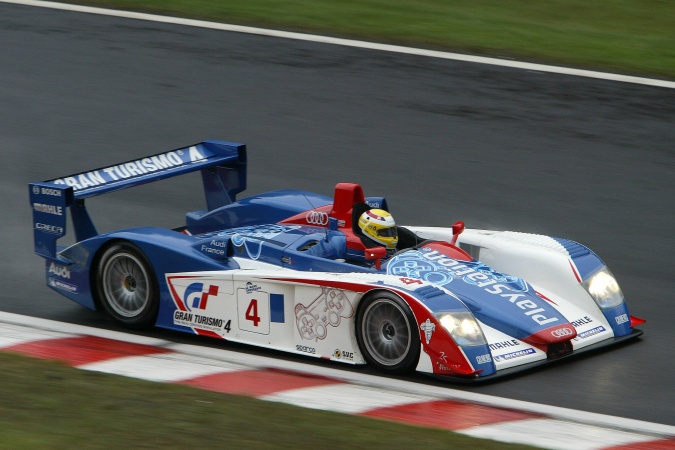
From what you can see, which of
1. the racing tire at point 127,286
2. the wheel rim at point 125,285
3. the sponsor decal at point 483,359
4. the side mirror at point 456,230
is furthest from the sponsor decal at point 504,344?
the wheel rim at point 125,285

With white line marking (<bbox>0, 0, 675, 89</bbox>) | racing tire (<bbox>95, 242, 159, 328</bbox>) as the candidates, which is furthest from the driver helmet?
white line marking (<bbox>0, 0, 675, 89</bbox>)

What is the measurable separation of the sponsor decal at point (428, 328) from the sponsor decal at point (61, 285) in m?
2.91

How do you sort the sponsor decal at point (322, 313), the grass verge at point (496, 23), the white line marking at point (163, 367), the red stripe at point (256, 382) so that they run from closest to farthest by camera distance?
1. the red stripe at point (256, 382)
2. the white line marking at point (163, 367)
3. the sponsor decal at point (322, 313)
4. the grass verge at point (496, 23)

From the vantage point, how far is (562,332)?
7820mm

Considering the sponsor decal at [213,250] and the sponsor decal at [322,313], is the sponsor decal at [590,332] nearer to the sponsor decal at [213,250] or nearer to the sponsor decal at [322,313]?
the sponsor decal at [322,313]

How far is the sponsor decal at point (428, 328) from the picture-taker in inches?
289

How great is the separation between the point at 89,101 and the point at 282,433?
29.1ft

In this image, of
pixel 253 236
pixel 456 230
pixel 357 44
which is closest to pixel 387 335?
pixel 253 236

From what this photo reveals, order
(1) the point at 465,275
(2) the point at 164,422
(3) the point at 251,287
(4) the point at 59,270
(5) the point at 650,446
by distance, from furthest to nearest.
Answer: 1. (4) the point at 59,270
2. (1) the point at 465,275
3. (3) the point at 251,287
4. (5) the point at 650,446
5. (2) the point at 164,422

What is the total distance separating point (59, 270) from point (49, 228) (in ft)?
1.11

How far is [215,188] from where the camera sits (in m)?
10.1

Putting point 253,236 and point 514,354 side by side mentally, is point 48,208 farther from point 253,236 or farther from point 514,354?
point 514,354

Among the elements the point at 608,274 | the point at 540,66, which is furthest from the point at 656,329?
the point at 540,66

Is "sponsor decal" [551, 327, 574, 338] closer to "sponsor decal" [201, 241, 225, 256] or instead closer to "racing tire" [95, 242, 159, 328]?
"sponsor decal" [201, 241, 225, 256]
